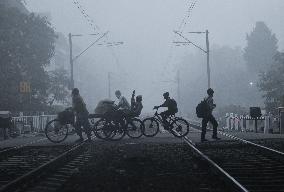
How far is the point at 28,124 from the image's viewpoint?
30.2 metres

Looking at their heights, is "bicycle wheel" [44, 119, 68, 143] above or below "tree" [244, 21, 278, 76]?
below

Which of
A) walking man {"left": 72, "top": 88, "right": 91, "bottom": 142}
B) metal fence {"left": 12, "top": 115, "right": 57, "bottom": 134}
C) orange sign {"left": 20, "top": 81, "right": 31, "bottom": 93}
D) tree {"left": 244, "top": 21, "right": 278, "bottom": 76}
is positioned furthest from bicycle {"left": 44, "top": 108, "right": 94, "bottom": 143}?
tree {"left": 244, "top": 21, "right": 278, "bottom": 76}

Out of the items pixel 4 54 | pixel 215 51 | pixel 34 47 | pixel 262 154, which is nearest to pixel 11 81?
pixel 4 54

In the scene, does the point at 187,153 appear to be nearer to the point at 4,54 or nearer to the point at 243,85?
the point at 4,54

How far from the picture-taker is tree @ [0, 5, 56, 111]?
38.9 meters

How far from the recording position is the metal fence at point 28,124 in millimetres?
27967

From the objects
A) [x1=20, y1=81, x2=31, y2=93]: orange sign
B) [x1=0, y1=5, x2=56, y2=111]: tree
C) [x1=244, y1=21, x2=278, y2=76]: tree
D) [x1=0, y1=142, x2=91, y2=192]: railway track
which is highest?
[x1=244, y1=21, x2=278, y2=76]: tree

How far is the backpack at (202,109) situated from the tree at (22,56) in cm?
2244

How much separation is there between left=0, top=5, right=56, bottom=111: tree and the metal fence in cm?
635

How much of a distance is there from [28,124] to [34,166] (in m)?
18.8

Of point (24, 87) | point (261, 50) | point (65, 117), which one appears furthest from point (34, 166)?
point (261, 50)

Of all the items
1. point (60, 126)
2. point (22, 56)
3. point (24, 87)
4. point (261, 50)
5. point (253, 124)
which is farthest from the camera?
point (261, 50)

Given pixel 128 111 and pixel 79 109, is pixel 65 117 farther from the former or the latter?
pixel 128 111

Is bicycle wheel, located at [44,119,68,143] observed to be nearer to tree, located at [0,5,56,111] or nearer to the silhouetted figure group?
the silhouetted figure group
